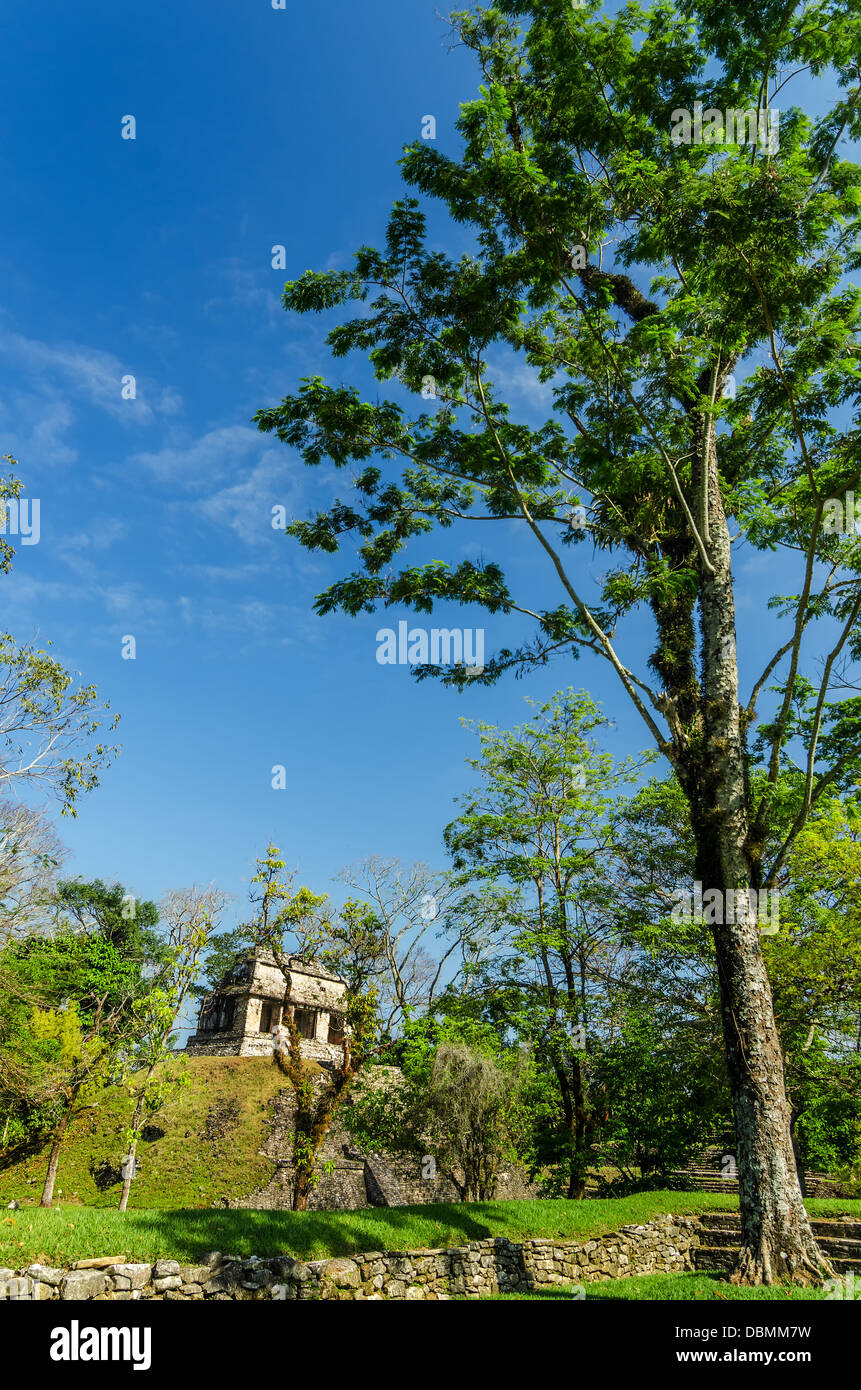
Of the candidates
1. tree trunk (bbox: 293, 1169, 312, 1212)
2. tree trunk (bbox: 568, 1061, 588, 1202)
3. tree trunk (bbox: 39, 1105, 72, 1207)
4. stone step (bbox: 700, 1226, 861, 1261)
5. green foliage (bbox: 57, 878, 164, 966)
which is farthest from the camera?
green foliage (bbox: 57, 878, 164, 966)

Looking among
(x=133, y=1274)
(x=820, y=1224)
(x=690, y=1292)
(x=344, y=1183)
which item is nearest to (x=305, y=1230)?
(x=133, y=1274)

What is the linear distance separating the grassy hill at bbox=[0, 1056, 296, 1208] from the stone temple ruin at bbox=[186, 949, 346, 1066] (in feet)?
10.6

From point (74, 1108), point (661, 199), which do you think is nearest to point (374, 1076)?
point (74, 1108)

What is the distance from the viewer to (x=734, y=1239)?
1503 centimetres

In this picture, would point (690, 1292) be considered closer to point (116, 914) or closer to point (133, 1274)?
point (133, 1274)

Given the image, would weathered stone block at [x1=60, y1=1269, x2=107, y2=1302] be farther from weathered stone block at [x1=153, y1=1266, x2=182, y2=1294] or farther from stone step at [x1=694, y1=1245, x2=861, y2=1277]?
stone step at [x1=694, y1=1245, x2=861, y2=1277]

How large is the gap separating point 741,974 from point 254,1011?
99.6 feet

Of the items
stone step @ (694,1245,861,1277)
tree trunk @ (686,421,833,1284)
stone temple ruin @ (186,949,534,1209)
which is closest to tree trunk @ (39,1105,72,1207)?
stone temple ruin @ (186,949,534,1209)

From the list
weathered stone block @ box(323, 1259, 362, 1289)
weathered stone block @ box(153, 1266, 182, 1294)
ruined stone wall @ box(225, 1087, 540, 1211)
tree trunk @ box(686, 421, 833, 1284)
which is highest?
tree trunk @ box(686, 421, 833, 1284)

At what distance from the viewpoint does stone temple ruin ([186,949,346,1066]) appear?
3294cm

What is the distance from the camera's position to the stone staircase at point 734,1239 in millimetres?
13203

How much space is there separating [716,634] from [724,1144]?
20284mm

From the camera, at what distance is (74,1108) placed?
21.7 meters

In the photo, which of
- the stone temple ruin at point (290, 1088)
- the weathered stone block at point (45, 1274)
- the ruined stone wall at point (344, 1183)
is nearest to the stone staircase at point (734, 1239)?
the stone temple ruin at point (290, 1088)
